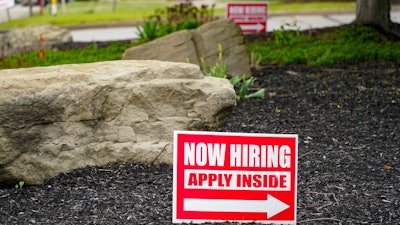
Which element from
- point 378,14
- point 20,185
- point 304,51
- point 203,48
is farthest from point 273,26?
point 20,185

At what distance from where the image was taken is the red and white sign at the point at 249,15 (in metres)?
14.9

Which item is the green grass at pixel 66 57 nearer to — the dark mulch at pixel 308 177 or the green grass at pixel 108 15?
the dark mulch at pixel 308 177

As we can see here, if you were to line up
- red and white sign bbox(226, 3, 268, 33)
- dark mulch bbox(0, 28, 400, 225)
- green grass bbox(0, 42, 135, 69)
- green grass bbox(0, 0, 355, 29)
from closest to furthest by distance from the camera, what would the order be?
1. dark mulch bbox(0, 28, 400, 225)
2. green grass bbox(0, 42, 135, 69)
3. red and white sign bbox(226, 3, 268, 33)
4. green grass bbox(0, 0, 355, 29)

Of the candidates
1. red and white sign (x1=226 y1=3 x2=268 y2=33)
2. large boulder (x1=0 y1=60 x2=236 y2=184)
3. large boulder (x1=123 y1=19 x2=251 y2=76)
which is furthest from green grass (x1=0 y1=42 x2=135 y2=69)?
large boulder (x1=0 y1=60 x2=236 y2=184)

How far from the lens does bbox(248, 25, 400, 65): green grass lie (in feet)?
39.7

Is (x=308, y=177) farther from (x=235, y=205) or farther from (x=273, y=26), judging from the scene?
(x=273, y=26)

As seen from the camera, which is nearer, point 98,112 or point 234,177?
point 234,177

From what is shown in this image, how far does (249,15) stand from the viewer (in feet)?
50.3

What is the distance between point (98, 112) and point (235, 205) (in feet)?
5.40

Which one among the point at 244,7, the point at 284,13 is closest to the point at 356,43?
the point at 244,7

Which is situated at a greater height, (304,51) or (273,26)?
(304,51)

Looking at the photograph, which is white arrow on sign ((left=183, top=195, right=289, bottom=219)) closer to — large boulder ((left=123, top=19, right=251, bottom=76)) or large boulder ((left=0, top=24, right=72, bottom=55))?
large boulder ((left=123, top=19, right=251, bottom=76))

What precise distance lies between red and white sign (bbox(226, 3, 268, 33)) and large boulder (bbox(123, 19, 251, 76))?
144 inches

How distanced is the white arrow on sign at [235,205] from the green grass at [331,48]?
6.84 m
